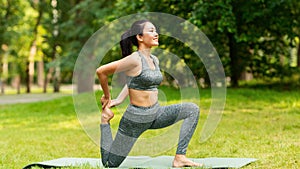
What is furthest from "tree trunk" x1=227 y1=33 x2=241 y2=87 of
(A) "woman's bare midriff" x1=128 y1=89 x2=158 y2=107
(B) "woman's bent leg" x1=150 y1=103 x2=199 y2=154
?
(A) "woman's bare midriff" x1=128 y1=89 x2=158 y2=107

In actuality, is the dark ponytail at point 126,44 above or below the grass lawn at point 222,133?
above

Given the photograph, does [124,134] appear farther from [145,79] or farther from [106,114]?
[145,79]

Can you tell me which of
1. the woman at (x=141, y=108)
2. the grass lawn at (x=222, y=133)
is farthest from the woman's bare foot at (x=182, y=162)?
the grass lawn at (x=222, y=133)

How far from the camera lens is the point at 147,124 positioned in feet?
17.8

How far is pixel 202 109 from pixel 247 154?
4932 mm

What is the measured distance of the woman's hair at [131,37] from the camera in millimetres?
5406

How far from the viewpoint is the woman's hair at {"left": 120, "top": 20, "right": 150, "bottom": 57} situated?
5406 millimetres

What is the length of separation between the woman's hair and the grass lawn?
175 cm

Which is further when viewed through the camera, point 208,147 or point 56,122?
point 56,122

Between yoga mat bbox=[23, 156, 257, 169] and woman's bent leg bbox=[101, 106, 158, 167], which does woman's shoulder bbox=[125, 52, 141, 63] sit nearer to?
woman's bent leg bbox=[101, 106, 158, 167]

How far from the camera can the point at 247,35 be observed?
515 inches

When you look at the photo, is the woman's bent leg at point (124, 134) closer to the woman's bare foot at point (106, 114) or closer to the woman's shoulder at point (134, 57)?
the woman's bare foot at point (106, 114)

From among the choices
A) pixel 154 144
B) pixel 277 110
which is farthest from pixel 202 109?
pixel 154 144

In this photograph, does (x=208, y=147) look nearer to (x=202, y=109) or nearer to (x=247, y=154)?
(x=247, y=154)
